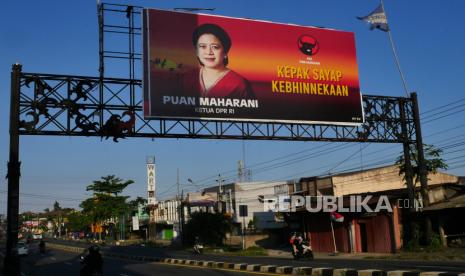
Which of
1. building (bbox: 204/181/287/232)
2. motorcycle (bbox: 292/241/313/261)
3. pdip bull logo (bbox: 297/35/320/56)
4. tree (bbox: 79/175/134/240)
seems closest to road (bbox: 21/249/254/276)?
motorcycle (bbox: 292/241/313/261)

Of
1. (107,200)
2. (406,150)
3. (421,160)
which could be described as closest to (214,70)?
(406,150)

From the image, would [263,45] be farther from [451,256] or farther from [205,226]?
[205,226]

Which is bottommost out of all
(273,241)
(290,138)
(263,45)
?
(273,241)

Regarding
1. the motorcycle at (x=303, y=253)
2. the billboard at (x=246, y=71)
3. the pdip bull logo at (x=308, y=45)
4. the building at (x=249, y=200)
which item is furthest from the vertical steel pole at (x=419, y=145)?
the building at (x=249, y=200)

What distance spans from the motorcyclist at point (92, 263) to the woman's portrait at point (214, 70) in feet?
31.5

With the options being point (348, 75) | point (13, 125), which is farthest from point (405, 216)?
point (13, 125)

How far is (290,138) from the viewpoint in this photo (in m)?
25.0

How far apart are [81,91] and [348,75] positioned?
13.4 m

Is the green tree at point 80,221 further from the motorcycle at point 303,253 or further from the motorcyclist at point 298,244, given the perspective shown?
the motorcycle at point 303,253

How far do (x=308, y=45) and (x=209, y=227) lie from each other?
29.0 m

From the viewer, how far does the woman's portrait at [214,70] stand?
23.3m

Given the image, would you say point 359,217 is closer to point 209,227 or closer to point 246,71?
point 246,71

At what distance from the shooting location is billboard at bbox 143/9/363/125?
22.8 meters

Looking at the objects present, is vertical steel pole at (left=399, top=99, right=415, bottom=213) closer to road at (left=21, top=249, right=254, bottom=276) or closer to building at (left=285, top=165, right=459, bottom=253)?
building at (left=285, top=165, right=459, bottom=253)
